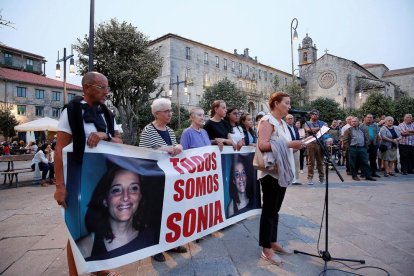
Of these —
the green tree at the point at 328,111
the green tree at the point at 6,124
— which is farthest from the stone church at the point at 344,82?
the green tree at the point at 6,124

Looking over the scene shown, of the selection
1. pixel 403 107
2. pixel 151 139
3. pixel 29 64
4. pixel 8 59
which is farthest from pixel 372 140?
pixel 29 64

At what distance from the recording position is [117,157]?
259 centimetres

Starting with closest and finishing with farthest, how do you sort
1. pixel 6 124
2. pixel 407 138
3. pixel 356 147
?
pixel 356 147, pixel 407 138, pixel 6 124

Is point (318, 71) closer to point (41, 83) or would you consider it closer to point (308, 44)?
point (308, 44)

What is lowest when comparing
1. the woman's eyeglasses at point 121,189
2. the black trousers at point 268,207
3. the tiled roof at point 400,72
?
the black trousers at point 268,207

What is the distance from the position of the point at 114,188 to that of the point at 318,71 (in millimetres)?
63408

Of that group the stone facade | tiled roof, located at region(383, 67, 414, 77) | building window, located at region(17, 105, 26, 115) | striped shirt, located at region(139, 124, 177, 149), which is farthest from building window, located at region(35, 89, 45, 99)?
tiled roof, located at region(383, 67, 414, 77)

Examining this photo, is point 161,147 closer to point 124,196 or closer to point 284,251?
point 124,196

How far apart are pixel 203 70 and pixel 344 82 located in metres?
30.1

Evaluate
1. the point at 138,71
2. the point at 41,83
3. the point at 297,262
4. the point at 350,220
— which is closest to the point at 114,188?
the point at 297,262

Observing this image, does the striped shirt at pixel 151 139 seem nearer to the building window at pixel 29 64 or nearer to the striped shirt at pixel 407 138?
the striped shirt at pixel 407 138

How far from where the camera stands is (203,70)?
155 ft

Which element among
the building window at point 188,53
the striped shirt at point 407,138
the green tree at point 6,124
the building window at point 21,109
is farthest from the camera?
the building window at point 188,53

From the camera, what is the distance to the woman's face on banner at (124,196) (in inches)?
98.9
